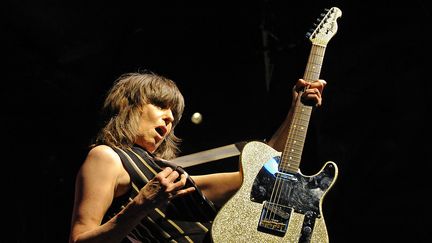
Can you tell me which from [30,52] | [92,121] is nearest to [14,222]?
[92,121]

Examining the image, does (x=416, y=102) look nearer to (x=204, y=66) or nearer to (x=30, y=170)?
(x=204, y=66)

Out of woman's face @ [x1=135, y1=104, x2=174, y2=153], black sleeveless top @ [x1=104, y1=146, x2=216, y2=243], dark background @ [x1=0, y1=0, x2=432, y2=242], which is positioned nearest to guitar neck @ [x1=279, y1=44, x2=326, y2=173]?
black sleeveless top @ [x1=104, y1=146, x2=216, y2=243]

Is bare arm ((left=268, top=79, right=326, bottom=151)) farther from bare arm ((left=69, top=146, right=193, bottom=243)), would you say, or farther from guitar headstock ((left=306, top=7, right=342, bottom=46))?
bare arm ((left=69, top=146, right=193, bottom=243))

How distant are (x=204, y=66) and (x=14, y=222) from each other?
1.85 m

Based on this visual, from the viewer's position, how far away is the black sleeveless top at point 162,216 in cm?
230

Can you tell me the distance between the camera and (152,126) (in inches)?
101

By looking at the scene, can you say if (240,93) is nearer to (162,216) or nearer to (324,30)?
(324,30)

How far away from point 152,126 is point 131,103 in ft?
0.52

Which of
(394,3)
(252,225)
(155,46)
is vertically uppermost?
(394,3)

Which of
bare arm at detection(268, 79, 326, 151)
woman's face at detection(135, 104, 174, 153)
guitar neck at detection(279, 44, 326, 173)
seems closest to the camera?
guitar neck at detection(279, 44, 326, 173)

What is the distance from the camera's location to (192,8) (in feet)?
14.1

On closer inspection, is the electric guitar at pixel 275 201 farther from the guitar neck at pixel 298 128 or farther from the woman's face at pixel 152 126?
the woman's face at pixel 152 126

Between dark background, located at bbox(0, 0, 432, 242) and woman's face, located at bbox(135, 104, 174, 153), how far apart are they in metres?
1.33

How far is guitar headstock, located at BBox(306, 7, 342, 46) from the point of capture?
2596mm
